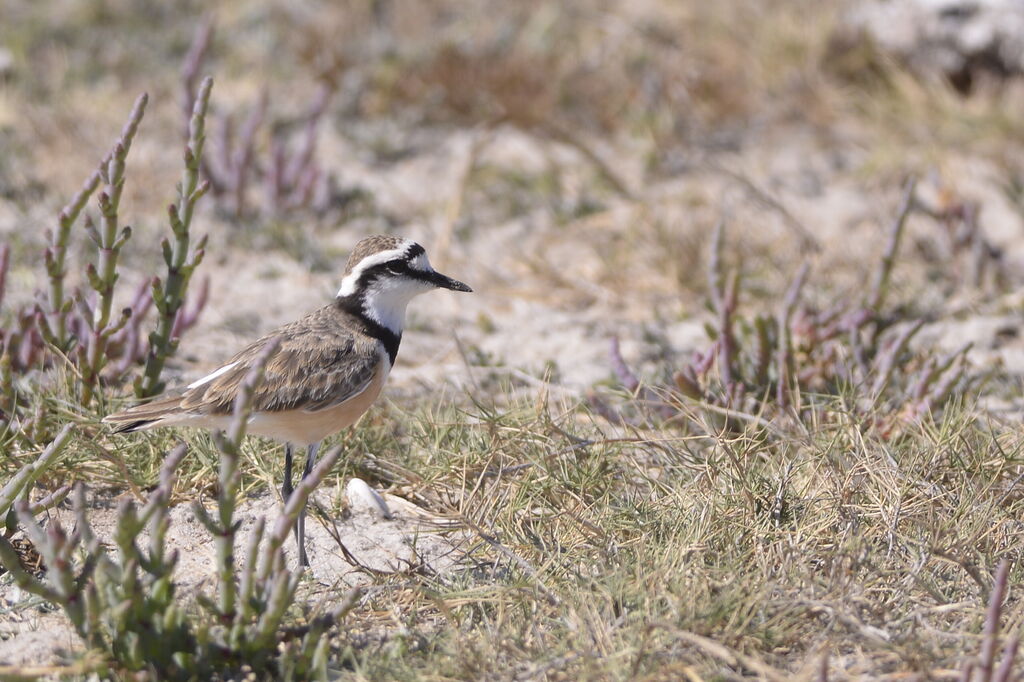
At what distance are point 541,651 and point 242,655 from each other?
84 centimetres

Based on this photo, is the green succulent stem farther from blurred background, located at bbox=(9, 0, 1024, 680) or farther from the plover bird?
the plover bird

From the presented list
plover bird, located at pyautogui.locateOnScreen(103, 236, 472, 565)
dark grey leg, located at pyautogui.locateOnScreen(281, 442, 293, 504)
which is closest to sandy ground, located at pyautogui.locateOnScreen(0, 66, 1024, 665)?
dark grey leg, located at pyautogui.locateOnScreen(281, 442, 293, 504)

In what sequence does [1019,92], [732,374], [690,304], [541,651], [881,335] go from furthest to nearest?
[1019,92]
[690,304]
[881,335]
[732,374]
[541,651]

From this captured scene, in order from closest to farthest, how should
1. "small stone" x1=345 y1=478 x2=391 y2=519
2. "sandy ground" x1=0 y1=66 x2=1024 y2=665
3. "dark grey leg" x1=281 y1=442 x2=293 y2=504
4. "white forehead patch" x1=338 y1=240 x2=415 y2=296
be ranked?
"dark grey leg" x1=281 y1=442 x2=293 y2=504 → "small stone" x1=345 y1=478 x2=391 y2=519 → "white forehead patch" x1=338 y1=240 x2=415 y2=296 → "sandy ground" x1=0 y1=66 x2=1024 y2=665

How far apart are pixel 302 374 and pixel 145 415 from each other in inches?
21.4

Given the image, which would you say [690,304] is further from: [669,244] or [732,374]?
[732,374]

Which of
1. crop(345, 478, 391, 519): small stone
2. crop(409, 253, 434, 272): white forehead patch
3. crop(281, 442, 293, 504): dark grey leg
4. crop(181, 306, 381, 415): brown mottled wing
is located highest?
crop(409, 253, 434, 272): white forehead patch

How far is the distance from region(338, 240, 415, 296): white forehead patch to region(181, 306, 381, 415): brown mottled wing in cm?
21

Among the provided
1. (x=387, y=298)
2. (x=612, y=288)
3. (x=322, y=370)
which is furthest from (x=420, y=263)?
(x=612, y=288)

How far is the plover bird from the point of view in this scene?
3930 millimetres

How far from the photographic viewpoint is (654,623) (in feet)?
10.4

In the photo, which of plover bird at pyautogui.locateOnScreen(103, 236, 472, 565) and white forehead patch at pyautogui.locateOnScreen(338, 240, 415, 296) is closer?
plover bird at pyautogui.locateOnScreen(103, 236, 472, 565)

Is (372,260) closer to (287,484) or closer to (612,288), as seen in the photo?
(287,484)

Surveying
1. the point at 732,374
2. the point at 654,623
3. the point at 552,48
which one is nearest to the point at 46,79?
the point at 552,48
